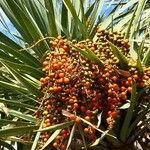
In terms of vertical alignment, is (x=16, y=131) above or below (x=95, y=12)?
below

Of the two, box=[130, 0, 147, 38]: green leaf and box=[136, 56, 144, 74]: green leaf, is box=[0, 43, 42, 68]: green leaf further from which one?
box=[136, 56, 144, 74]: green leaf

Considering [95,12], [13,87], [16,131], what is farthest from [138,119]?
[95,12]

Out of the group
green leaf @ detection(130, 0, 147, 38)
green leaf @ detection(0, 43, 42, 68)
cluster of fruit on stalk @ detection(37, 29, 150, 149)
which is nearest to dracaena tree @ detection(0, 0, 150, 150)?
cluster of fruit on stalk @ detection(37, 29, 150, 149)

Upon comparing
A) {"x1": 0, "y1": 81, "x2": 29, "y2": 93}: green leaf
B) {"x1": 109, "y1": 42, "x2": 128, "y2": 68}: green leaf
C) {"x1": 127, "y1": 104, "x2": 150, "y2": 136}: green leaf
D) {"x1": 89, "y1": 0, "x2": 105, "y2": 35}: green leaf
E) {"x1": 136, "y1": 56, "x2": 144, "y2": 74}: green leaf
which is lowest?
{"x1": 127, "y1": 104, "x2": 150, "y2": 136}: green leaf

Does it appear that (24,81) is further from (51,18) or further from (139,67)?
(139,67)

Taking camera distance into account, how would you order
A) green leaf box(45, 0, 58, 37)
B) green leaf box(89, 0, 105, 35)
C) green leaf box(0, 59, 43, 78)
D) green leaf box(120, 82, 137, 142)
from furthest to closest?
1. green leaf box(89, 0, 105, 35)
2. green leaf box(45, 0, 58, 37)
3. green leaf box(0, 59, 43, 78)
4. green leaf box(120, 82, 137, 142)

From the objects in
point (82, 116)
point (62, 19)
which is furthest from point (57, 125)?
point (62, 19)
